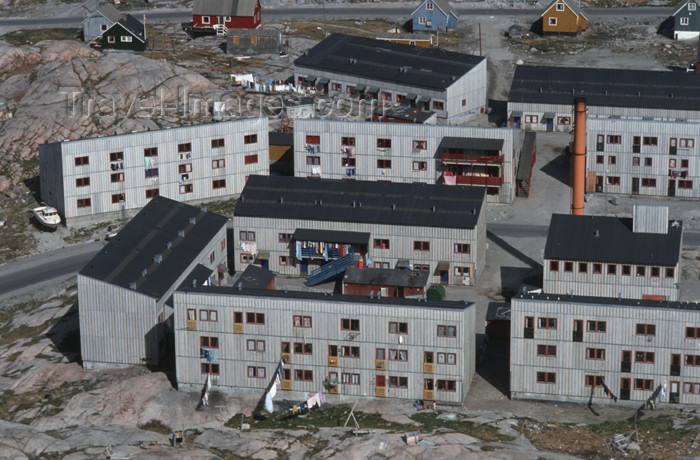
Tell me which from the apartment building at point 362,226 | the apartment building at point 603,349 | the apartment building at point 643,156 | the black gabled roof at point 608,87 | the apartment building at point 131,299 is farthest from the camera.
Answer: the black gabled roof at point 608,87

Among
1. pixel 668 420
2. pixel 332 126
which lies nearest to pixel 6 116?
pixel 332 126

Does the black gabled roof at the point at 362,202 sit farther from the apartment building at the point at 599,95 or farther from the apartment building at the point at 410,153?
the apartment building at the point at 599,95

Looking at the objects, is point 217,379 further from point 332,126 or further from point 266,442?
point 332,126

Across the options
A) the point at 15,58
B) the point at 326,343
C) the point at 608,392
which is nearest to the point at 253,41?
the point at 15,58

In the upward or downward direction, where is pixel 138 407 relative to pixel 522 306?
downward

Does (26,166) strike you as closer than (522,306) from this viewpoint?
No

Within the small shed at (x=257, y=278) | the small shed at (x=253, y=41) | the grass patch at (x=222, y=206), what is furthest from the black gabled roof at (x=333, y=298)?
the small shed at (x=253, y=41)
